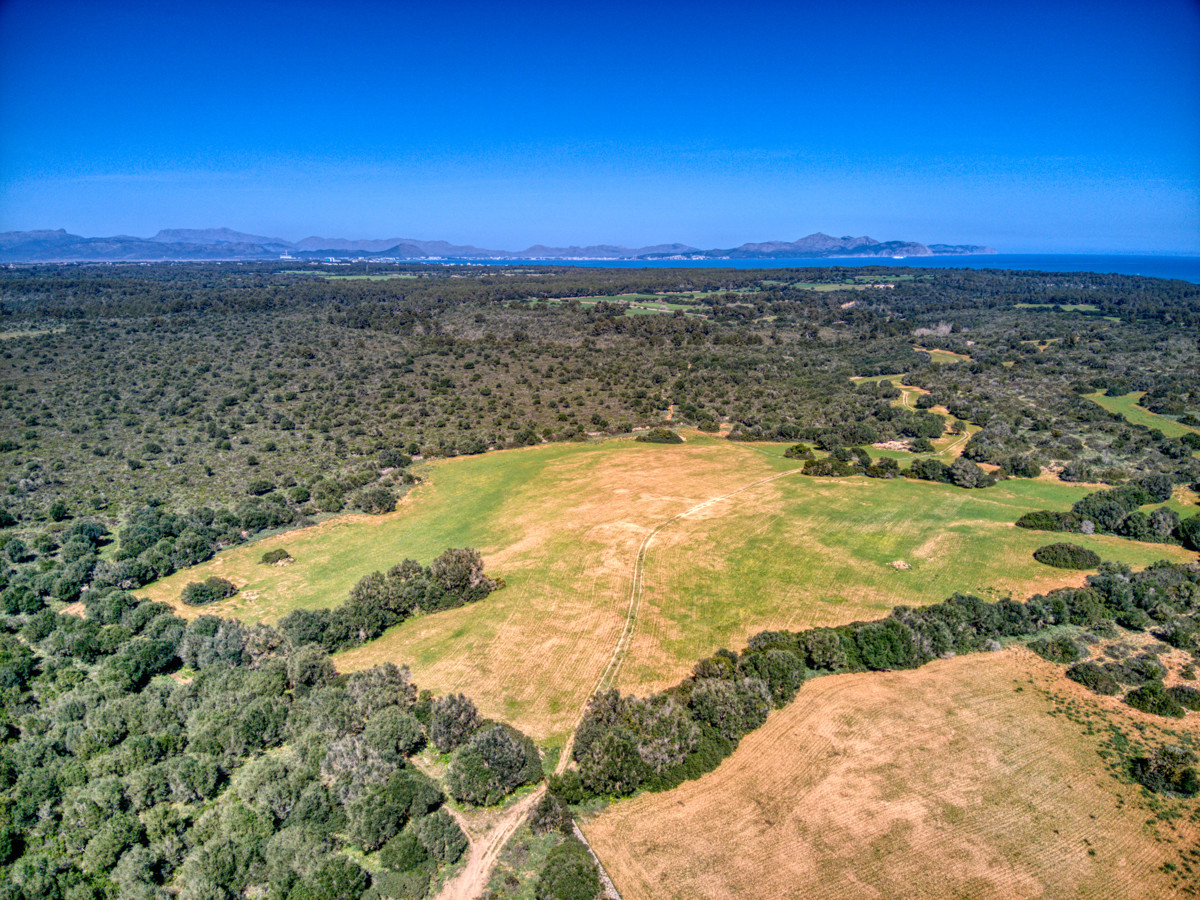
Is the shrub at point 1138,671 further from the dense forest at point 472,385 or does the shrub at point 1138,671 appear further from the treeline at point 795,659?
the dense forest at point 472,385

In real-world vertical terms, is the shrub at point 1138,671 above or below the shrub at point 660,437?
below

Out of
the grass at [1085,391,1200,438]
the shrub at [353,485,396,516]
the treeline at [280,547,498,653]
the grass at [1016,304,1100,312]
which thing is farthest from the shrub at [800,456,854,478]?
the grass at [1016,304,1100,312]

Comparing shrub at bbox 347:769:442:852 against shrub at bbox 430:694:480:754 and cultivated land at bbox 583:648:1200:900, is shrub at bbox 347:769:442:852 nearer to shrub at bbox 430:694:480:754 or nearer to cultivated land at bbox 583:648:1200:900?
shrub at bbox 430:694:480:754

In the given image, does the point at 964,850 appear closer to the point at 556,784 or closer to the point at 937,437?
the point at 556,784

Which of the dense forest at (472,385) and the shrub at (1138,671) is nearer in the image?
the shrub at (1138,671)

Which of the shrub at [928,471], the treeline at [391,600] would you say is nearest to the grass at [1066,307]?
the shrub at [928,471]

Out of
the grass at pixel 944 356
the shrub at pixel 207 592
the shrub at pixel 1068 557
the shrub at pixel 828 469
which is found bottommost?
the shrub at pixel 207 592
